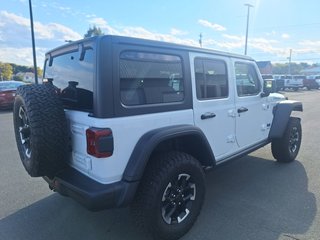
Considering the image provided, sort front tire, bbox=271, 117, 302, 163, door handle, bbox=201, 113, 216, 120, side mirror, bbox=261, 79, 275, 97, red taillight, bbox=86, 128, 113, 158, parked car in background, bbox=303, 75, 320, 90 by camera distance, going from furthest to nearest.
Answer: parked car in background, bbox=303, 75, 320, 90
front tire, bbox=271, 117, 302, 163
side mirror, bbox=261, 79, 275, 97
door handle, bbox=201, 113, 216, 120
red taillight, bbox=86, 128, 113, 158

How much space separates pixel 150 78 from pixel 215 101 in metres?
1.07

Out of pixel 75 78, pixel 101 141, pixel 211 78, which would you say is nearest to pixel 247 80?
pixel 211 78

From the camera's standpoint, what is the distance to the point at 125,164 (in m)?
2.60

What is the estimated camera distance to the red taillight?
2424 millimetres

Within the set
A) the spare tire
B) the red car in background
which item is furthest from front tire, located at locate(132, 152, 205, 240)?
the red car in background

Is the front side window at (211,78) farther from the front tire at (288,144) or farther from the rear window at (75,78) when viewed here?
the front tire at (288,144)

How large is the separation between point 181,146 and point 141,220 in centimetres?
97

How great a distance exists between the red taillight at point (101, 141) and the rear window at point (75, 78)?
0.26 metres

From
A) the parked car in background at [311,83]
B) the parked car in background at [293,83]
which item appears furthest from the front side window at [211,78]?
the parked car in background at [311,83]

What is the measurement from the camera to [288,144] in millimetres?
5090

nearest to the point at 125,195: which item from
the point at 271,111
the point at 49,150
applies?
the point at 49,150

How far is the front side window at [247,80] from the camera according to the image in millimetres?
4086

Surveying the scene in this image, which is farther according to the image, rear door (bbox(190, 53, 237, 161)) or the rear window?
rear door (bbox(190, 53, 237, 161))

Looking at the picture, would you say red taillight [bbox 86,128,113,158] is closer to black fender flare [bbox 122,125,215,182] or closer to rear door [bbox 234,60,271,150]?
black fender flare [bbox 122,125,215,182]
